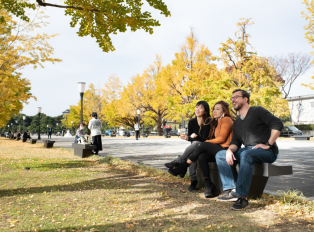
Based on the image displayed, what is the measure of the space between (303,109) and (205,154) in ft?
163

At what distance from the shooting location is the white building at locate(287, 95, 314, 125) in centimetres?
4461

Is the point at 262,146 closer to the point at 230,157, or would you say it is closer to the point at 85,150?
the point at 230,157

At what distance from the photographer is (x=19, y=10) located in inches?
255

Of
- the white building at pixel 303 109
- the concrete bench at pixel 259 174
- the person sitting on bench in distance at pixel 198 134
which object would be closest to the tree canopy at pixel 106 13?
the person sitting on bench in distance at pixel 198 134

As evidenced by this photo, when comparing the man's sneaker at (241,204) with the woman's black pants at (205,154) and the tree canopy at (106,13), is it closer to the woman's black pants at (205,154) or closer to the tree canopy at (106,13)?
the woman's black pants at (205,154)

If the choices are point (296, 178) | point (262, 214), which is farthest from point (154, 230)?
point (296, 178)

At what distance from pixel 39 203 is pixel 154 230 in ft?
6.12

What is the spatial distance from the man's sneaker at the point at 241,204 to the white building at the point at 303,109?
47.1 m

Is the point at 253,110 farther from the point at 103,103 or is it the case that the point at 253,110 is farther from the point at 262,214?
the point at 103,103

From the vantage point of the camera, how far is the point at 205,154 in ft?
12.7

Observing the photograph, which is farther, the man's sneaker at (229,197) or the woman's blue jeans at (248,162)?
the man's sneaker at (229,197)

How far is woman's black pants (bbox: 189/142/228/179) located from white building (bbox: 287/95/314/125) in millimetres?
46571

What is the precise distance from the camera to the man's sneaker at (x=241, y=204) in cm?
307

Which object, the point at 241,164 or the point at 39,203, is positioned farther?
the point at 39,203
